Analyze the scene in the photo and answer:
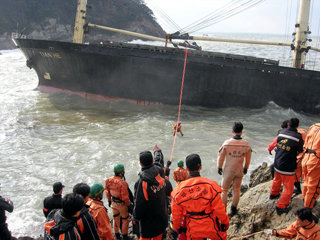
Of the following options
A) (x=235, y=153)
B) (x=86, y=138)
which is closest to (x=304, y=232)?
(x=235, y=153)

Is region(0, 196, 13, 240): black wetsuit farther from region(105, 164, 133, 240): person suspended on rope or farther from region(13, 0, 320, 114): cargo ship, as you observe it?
region(13, 0, 320, 114): cargo ship

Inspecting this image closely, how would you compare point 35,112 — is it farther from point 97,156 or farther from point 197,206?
point 197,206

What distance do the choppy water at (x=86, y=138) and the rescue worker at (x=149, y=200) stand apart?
3671 mm

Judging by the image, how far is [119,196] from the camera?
4.76 metres

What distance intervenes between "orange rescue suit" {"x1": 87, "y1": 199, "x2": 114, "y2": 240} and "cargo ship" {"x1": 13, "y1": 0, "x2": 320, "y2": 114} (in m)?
15.2

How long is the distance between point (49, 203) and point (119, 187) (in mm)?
1157

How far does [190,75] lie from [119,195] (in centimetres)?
1461

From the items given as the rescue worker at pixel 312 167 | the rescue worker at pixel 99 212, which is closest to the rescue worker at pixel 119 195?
the rescue worker at pixel 99 212

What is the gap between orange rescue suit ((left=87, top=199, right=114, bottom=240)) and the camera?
3.54 meters

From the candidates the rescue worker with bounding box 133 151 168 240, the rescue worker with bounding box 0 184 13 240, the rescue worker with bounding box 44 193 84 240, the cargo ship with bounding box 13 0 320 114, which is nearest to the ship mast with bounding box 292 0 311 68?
the cargo ship with bounding box 13 0 320 114

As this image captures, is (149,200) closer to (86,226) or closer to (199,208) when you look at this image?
(199,208)

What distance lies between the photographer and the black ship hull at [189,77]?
59.3 ft

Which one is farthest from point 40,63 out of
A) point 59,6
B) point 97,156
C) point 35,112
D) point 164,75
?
point 59,6

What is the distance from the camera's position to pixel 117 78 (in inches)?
741
